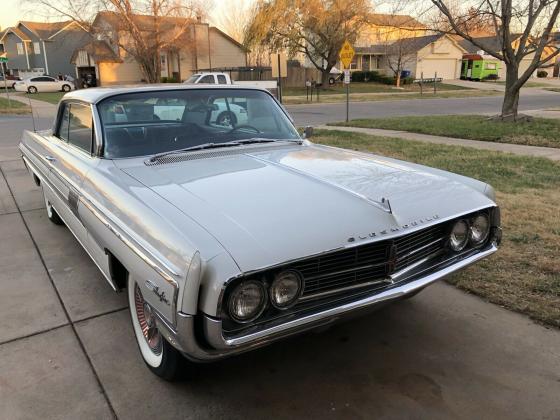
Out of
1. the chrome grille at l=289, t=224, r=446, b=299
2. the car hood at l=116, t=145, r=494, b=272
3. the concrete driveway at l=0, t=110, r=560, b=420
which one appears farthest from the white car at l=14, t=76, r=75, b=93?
the chrome grille at l=289, t=224, r=446, b=299

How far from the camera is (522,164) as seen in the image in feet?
26.2

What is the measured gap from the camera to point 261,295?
2.04 metres

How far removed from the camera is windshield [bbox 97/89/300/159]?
3.41 meters

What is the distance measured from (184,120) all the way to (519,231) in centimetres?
338

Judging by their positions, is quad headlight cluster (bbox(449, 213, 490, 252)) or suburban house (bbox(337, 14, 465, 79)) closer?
quad headlight cluster (bbox(449, 213, 490, 252))

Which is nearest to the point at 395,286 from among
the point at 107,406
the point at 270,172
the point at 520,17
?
the point at 270,172

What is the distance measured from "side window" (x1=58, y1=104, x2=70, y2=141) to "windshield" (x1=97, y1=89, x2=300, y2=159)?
112cm

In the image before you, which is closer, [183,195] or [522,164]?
[183,195]

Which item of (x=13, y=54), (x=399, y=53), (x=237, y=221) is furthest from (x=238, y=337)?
(x=13, y=54)

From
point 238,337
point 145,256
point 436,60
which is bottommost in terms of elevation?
point 238,337

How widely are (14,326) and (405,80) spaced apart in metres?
47.9

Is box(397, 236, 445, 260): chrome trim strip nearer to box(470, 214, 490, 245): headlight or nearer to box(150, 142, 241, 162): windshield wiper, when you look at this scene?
box(470, 214, 490, 245): headlight

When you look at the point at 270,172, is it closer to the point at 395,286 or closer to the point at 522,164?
the point at 395,286

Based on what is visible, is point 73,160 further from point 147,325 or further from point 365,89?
point 365,89
